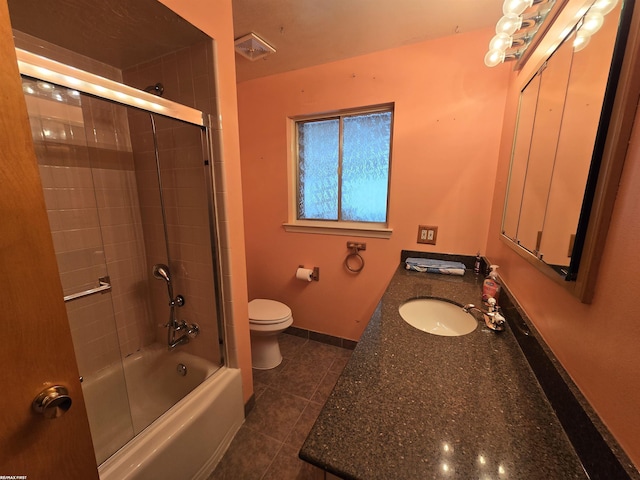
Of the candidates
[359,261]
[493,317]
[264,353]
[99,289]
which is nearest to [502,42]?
[493,317]

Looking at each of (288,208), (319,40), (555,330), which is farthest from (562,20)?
(288,208)

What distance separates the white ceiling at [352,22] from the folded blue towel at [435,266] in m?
1.43

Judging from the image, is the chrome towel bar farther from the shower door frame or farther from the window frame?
the window frame

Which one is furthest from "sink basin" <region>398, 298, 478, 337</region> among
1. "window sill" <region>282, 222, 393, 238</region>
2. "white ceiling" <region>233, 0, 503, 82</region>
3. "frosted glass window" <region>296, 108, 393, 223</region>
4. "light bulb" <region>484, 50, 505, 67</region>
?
"white ceiling" <region>233, 0, 503, 82</region>

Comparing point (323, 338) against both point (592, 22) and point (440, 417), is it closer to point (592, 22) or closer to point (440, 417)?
point (440, 417)

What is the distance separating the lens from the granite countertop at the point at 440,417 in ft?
1.64

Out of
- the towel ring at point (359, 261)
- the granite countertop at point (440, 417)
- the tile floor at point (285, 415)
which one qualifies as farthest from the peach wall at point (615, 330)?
the towel ring at point (359, 261)

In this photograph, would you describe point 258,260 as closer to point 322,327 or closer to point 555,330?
point 322,327

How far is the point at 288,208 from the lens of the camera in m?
2.21

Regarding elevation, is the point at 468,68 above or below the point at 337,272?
above

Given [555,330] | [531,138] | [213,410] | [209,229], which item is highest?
[531,138]

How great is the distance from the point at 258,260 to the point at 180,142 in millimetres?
1349

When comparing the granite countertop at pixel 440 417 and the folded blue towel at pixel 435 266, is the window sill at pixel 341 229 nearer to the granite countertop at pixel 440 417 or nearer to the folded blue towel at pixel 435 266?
the folded blue towel at pixel 435 266

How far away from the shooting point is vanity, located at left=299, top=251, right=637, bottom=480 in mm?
492
